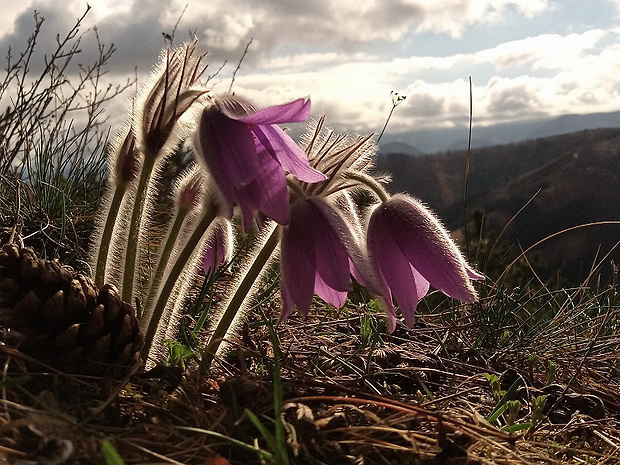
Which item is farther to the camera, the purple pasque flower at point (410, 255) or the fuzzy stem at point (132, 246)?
the fuzzy stem at point (132, 246)

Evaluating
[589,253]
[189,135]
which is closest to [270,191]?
[189,135]

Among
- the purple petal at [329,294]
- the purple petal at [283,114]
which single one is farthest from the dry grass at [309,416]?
the purple petal at [283,114]

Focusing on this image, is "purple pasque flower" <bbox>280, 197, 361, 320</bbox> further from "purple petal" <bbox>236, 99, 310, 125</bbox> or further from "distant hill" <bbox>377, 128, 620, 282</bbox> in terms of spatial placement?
"distant hill" <bbox>377, 128, 620, 282</bbox>

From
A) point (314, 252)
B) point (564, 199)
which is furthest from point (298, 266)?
point (564, 199)

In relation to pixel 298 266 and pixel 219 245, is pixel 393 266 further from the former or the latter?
pixel 219 245

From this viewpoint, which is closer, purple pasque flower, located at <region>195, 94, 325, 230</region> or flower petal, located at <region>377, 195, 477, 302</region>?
purple pasque flower, located at <region>195, 94, 325, 230</region>

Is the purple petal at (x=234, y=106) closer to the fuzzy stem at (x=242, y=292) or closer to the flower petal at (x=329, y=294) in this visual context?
the fuzzy stem at (x=242, y=292)

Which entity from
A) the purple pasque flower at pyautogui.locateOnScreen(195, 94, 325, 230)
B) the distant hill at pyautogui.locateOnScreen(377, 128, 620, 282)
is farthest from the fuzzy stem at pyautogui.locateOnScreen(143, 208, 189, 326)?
the distant hill at pyautogui.locateOnScreen(377, 128, 620, 282)

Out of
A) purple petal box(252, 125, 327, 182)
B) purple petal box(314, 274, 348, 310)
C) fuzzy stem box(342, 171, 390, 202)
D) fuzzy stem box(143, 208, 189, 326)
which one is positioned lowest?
purple petal box(314, 274, 348, 310)
